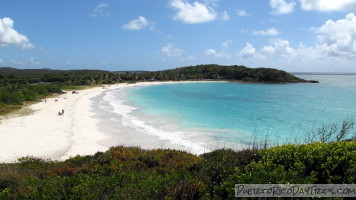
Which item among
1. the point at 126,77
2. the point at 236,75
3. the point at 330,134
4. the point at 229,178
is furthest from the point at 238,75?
the point at 229,178

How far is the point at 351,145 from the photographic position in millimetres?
5168

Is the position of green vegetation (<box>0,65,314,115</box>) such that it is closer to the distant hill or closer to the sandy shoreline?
the distant hill

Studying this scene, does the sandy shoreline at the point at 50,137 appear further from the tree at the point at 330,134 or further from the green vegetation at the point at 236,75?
the green vegetation at the point at 236,75

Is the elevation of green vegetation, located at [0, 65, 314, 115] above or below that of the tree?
above

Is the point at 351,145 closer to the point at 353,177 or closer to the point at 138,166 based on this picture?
the point at 353,177

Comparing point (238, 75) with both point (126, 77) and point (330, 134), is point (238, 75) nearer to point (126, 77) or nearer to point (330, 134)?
point (126, 77)

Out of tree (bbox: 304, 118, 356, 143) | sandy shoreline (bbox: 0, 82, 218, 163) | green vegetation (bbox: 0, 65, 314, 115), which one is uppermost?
green vegetation (bbox: 0, 65, 314, 115)

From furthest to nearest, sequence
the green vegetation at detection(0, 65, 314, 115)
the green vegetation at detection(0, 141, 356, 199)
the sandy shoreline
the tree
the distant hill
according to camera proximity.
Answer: the distant hill, the green vegetation at detection(0, 65, 314, 115), the sandy shoreline, the tree, the green vegetation at detection(0, 141, 356, 199)

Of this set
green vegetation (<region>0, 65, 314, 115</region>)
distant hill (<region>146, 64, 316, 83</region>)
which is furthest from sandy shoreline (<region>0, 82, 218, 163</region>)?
distant hill (<region>146, 64, 316, 83</region>)

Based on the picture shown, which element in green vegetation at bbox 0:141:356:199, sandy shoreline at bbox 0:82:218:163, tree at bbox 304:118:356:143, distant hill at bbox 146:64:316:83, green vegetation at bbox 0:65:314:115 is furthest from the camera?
distant hill at bbox 146:64:316:83

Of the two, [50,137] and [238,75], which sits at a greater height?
[238,75]

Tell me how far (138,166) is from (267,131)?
1809 centimetres

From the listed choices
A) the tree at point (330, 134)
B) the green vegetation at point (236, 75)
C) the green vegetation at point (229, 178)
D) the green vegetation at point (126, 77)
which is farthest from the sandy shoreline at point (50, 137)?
the green vegetation at point (236, 75)

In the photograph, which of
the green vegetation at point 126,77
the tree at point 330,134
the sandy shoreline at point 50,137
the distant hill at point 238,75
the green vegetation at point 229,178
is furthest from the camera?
the distant hill at point 238,75
